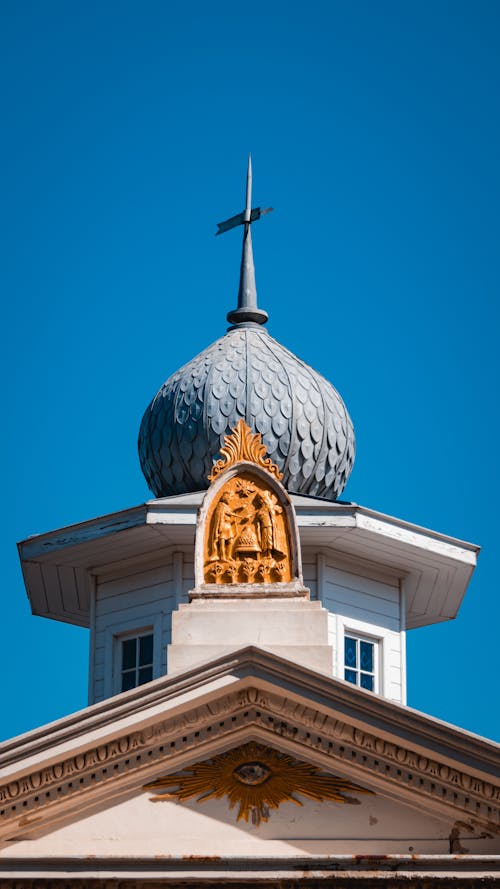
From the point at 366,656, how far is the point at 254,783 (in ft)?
20.5

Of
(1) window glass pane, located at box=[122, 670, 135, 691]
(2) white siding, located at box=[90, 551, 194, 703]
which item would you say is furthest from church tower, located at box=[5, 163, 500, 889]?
(1) window glass pane, located at box=[122, 670, 135, 691]

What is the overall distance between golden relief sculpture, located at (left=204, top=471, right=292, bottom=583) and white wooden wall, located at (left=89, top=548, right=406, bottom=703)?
4.01 metres

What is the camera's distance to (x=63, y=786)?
21.3m

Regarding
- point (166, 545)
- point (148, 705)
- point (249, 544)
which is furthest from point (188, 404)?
point (148, 705)

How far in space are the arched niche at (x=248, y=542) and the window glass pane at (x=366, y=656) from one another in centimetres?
482

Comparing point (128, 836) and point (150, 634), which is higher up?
point (150, 634)

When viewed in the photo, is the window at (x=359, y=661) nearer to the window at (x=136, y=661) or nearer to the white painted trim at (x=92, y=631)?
the window at (x=136, y=661)

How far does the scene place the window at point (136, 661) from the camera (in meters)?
27.2

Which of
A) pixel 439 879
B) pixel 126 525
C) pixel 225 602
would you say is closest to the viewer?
pixel 439 879

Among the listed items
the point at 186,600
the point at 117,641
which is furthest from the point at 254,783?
the point at 117,641

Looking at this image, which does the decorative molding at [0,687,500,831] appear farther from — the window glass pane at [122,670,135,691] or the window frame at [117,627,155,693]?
the window glass pane at [122,670,135,691]

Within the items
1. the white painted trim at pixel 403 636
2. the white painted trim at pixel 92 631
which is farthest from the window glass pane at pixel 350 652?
the white painted trim at pixel 92 631

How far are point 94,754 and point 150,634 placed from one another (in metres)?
6.10

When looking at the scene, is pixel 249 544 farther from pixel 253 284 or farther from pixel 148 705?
pixel 253 284
